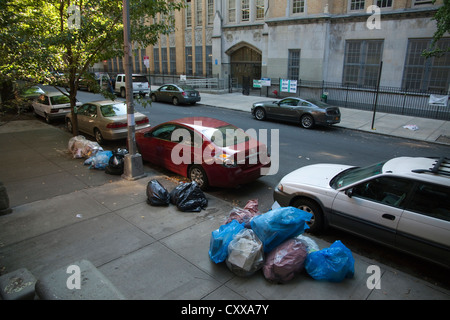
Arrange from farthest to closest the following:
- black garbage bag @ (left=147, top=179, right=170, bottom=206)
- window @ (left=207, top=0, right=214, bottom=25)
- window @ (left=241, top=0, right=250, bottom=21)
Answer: window @ (left=207, top=0, right=214, bottom=25), window @ (left=241, top=0, right=250, bottom=21), black garbage bag @ (left=147, top=179, right=170, bottom=206)

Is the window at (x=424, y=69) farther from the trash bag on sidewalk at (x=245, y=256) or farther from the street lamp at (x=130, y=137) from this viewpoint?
the trash bag on sidewalk at (x=245, y=256)

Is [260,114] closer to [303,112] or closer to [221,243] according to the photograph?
[303,112]

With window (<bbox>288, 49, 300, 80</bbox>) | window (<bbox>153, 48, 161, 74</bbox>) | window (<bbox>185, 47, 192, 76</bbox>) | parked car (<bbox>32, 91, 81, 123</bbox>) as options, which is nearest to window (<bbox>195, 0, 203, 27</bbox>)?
window (<bbox>185, 47, 192, 76</bbox>)

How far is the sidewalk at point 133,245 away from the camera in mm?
4180

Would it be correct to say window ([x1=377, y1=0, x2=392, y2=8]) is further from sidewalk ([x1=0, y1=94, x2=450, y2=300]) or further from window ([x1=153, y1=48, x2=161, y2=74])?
window ([x1=153, y1=48, x2=161, y2=74])

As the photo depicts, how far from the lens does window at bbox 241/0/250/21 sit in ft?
91.3

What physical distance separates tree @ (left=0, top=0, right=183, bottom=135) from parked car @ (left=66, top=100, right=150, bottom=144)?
757 mm

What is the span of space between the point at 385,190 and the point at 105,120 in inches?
366

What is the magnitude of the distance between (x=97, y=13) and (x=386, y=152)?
432 inches

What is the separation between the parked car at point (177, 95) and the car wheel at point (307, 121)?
892 centimetres

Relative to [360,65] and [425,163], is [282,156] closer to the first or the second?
[425,163]

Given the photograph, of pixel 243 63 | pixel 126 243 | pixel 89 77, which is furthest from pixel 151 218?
pixel 243 63

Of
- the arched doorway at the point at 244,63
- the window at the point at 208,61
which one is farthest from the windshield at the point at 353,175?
the window at the point at 208,61

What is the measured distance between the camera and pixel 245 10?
28062 mm
